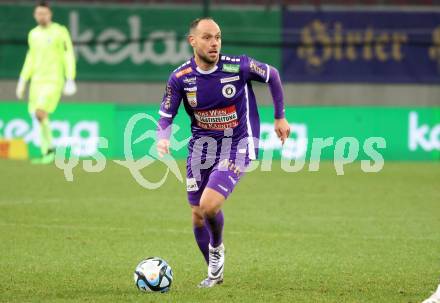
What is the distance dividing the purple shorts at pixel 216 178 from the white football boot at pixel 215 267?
40cm

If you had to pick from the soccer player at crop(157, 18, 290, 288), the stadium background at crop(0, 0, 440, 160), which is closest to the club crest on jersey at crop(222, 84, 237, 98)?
the soccer player at crop(157, 18, 290, 288)

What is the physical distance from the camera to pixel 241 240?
1055 centimetres

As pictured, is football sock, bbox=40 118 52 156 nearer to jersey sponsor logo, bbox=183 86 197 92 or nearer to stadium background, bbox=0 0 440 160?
stadium background, bbox=0 0 440 160

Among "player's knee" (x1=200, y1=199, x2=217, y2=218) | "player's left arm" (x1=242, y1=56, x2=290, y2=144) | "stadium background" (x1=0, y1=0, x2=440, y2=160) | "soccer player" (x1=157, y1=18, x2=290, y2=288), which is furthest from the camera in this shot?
"stadium background" (x1=0, y1=0, x2=440, y2=160)

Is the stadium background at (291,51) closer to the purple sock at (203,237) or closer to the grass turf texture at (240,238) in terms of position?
the grass turf texture at (240,238)

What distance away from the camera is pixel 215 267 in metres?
7.89

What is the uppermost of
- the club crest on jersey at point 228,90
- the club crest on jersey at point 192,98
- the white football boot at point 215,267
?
the club crest on jersey at point 228,90

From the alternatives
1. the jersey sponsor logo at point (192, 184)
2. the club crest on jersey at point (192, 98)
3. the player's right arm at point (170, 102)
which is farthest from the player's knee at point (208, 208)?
the club crest on jersey at point (192, 98)

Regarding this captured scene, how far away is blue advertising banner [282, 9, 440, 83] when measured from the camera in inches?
864

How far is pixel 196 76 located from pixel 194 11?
14.2 meters

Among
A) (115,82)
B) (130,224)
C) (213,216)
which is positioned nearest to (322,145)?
(115,82)

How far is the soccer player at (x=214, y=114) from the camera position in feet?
25.9

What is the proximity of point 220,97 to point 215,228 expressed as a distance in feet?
3.39

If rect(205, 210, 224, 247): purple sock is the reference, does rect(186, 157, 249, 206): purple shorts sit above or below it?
above
